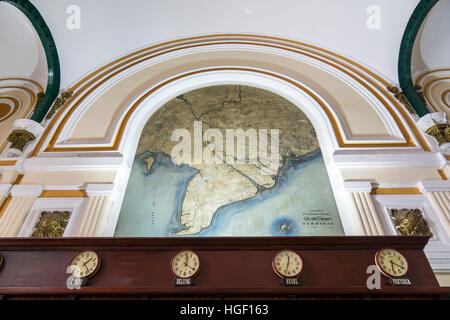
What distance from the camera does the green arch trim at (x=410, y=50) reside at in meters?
6.23

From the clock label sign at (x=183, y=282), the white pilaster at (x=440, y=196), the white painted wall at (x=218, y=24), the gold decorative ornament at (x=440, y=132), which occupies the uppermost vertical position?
the white painted wall at (x=218, y=24)

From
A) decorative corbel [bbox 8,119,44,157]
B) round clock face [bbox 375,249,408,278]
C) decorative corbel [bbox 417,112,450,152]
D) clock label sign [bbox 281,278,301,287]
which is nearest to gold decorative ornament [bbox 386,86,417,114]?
decorative corbel [bbox 417,112,450,152]

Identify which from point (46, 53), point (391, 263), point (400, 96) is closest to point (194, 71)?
point (46, 53)

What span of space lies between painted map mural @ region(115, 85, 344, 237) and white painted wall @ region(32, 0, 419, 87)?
7.46ft

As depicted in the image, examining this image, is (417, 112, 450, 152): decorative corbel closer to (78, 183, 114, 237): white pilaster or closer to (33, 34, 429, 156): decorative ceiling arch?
(33, 34, 429, 156): decorative ceiling arch

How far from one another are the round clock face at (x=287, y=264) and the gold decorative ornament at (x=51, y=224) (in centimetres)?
295

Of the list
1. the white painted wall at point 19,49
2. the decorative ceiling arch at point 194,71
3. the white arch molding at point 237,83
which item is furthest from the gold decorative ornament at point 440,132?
the white painted wall at point 19,49

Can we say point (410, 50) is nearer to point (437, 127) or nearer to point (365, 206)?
point (437, 127)

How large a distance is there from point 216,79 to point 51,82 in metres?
3.37

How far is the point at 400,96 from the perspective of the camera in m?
6.26

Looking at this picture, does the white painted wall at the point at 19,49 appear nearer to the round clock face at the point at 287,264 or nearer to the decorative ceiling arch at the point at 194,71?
the decorative ceiling arch at the point at 194,71
